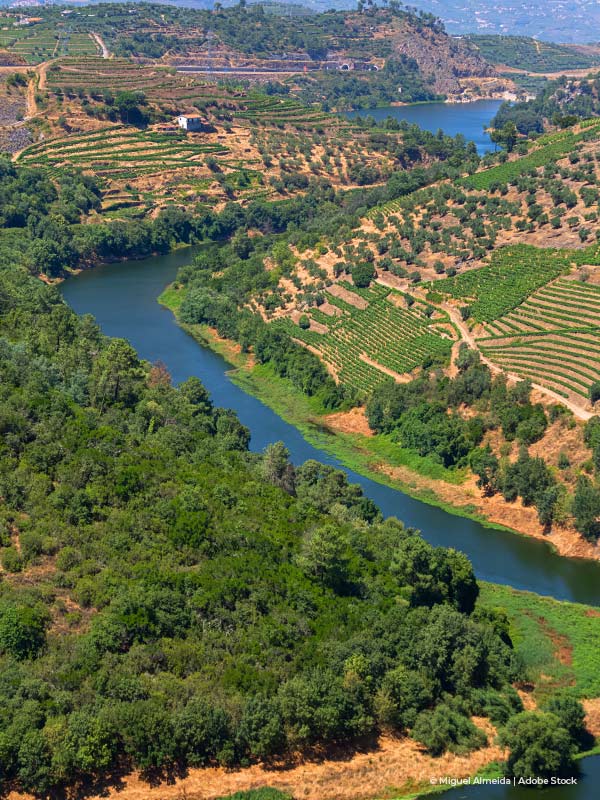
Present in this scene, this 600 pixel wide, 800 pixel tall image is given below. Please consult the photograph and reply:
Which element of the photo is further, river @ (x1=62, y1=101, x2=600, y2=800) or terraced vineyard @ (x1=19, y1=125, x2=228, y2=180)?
terraced vineyard @ (x1=19, y1=125, x2=228, y2=180)

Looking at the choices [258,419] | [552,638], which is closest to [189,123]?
[258,419]

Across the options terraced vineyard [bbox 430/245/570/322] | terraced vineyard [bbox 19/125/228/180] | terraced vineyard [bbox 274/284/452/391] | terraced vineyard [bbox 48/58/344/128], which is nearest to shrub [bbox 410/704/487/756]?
terraced vineyard [bbox 274/284/452/391]

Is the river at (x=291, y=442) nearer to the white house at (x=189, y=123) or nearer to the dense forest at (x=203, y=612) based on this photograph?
the dense forest at (x=203, y=612)

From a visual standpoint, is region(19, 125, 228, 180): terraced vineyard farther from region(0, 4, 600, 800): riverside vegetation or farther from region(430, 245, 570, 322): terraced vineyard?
region(430, 245, 570, 322): terraced vineyard

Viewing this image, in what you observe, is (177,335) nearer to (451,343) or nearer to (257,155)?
(451,343)

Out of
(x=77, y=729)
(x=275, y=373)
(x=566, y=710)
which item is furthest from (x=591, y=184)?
(x=77, y=729)

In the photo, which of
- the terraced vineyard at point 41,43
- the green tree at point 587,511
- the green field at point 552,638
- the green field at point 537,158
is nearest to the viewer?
the green field at point 552,638

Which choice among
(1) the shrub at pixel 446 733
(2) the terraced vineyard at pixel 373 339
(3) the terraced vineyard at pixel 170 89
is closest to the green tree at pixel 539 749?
(1) the shrub at pixel 446 733
